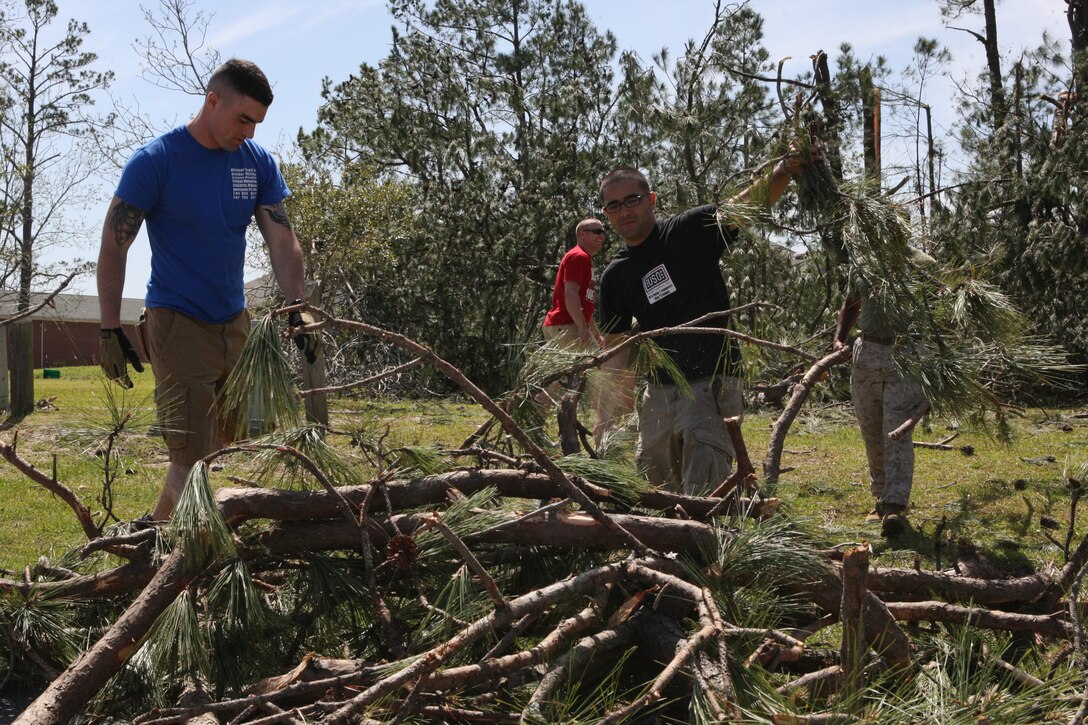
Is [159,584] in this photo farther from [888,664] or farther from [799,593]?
[888,664]

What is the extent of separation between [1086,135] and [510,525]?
1013 centimetres

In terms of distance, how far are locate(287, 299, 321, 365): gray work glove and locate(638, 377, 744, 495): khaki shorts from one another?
3.99 feet

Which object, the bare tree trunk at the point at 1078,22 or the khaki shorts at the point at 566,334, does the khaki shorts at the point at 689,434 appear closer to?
the khaki shorts at the point at 566,334

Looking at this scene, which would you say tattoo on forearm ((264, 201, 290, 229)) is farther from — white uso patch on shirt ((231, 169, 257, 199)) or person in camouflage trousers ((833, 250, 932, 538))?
person in camouflage trousers ((833, 250, 932, 538))

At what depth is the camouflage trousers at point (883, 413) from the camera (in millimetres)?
4340

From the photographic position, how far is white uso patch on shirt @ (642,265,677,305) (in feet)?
11.1

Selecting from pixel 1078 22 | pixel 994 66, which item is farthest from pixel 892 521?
pixel 994 66

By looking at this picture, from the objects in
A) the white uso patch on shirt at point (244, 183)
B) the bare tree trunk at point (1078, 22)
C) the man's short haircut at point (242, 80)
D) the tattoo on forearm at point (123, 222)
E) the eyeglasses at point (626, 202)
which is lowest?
the tattoo on forearm at point (123, 222)

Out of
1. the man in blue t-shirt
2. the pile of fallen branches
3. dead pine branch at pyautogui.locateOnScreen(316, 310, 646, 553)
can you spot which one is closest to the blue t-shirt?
the man in blue t-shirt

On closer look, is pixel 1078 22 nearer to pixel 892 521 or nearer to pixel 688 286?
pixel 892 521

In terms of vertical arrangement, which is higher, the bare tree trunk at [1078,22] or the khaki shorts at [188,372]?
the bare tree trunk at [1078,22]

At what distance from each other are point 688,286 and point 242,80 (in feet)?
5.21

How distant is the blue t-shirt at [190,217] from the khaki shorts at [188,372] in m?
0.05

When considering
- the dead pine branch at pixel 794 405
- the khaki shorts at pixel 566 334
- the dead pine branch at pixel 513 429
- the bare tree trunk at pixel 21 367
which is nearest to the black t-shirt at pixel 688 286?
the khaki shorts at pixel 566 334
